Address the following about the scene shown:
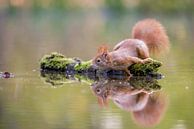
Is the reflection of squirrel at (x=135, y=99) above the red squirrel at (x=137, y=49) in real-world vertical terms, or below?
below

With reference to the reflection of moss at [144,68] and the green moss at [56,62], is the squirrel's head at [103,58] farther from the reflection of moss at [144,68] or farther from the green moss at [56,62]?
the green moss at [56,62]

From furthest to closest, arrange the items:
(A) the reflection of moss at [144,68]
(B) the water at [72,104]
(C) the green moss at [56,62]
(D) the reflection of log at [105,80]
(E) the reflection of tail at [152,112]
Answer: (C) the green moss at [56,62]
(A) the reflection of moss at [144,68]
(D) the reflection of log at [105,80]
(E) the reflection of tail at [152,112]
(B) the water at [72,104]

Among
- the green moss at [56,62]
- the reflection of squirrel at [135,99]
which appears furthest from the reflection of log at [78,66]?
the reflection of squirrel at [135,99]

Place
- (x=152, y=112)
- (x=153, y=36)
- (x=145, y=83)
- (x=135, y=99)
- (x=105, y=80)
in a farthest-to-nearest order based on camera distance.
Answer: (x=153, y=36) → (x=105, y=80) → (x=145, y=83) → (x=135, y=99) → (x=152, y=112)

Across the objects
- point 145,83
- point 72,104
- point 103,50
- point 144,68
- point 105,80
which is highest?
point 103,50

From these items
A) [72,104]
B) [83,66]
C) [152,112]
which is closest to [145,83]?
[83,66]

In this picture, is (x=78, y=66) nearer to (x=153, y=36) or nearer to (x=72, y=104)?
(x=153, y=36)
